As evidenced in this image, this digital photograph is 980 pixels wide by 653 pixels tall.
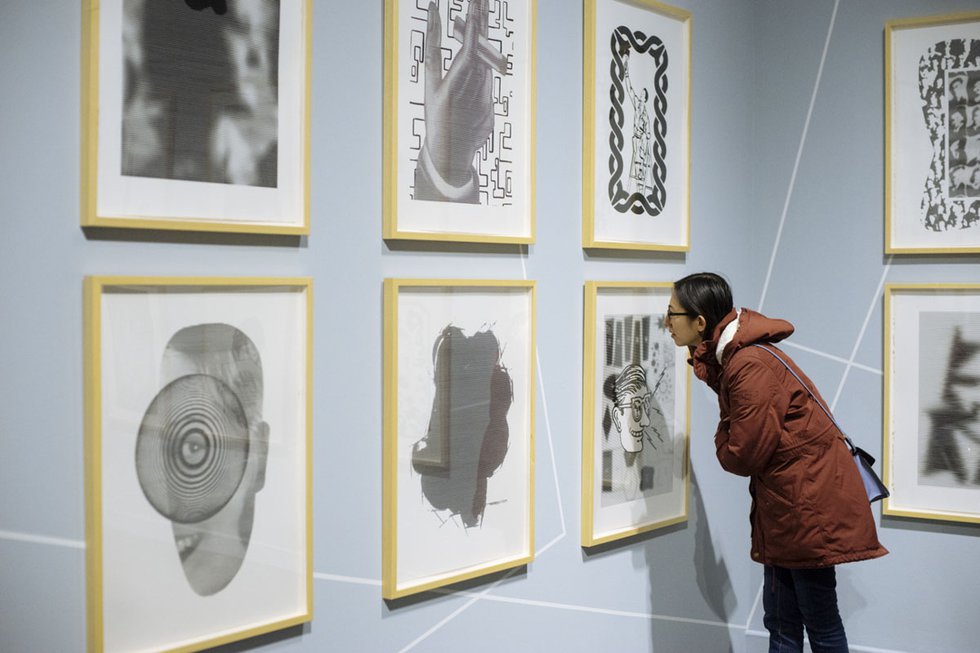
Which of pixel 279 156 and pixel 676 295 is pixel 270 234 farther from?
pixel 676 295

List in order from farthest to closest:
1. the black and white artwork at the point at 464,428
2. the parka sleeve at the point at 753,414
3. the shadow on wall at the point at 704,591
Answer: the shadow on wall at the point at 704,591 < the parka sleeve at the point at 753,414 < the black and white artwork at the point at 464,428

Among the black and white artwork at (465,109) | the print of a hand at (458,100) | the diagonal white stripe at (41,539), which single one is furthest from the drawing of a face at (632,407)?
the diagonal white stripe at (41,539)

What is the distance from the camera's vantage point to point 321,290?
78.6 inches

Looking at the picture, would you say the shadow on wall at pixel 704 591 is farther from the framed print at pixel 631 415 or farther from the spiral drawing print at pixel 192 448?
the spiral drawing print at pixel 192 448

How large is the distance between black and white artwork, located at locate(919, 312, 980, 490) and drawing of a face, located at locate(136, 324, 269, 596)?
83.3 inches

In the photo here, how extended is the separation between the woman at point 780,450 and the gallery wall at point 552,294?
1.12 ft

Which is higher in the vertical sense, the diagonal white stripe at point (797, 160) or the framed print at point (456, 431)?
the diagonal white stripe at point (797, 160)

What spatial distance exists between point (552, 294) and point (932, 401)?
134cm

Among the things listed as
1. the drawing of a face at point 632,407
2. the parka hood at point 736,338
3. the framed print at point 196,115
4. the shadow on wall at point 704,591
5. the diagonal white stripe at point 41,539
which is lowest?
the shadow on wall at point 704,591

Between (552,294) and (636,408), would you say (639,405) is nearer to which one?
(636,408)

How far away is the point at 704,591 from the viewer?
10.1 ft

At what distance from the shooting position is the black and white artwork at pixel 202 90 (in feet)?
5.61

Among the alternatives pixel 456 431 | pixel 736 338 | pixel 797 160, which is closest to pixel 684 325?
pixel 736 338

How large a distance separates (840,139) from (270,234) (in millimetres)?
2031
